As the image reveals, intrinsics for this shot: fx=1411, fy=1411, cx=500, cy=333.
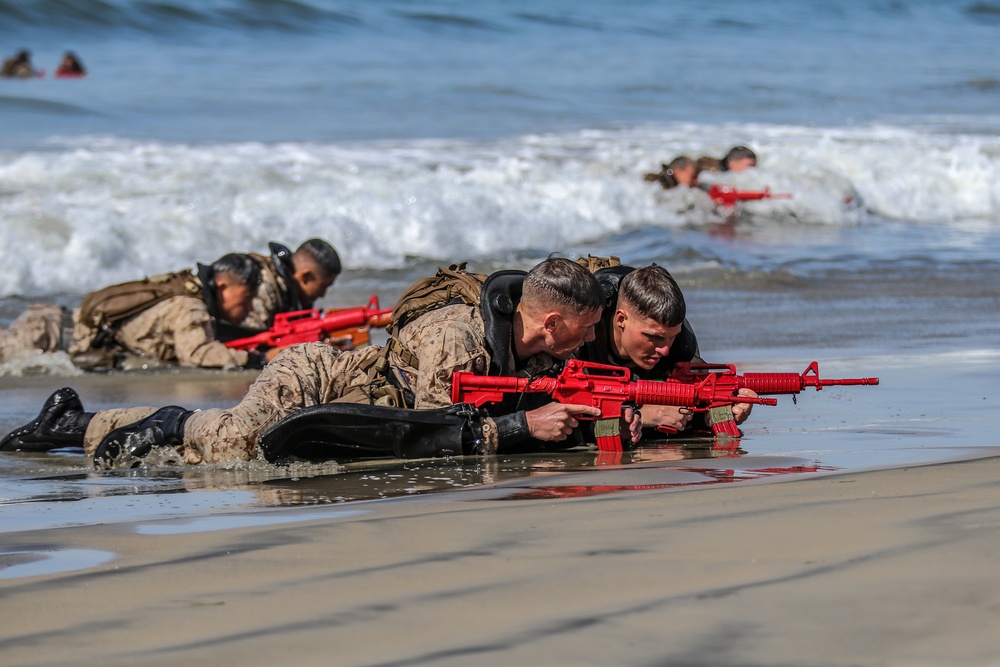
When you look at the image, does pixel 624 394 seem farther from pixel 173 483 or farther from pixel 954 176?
pixel 954 176

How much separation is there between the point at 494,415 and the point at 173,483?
4.24 ft

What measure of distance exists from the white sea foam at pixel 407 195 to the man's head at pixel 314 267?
3.74 metres

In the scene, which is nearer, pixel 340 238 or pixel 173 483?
pixel 173 483

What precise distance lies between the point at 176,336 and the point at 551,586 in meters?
6.00

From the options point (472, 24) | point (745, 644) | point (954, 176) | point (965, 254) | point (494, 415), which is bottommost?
point (745, 644)

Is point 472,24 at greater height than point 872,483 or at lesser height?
greater

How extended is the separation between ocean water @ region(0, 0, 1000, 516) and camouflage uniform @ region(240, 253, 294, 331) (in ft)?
4.13

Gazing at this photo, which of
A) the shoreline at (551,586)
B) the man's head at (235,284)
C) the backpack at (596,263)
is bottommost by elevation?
the shoreline at (551,586)

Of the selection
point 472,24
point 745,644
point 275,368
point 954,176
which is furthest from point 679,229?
point 472,24

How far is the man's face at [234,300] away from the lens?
8.99m

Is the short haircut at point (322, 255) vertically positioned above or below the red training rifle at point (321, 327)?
above

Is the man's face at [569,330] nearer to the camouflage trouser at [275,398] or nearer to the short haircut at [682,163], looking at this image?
the camouflage trouser at [275,398]

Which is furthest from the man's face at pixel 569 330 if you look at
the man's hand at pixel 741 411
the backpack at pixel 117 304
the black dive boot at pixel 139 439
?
the backpack at pixel 117 304

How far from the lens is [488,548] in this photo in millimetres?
3662
